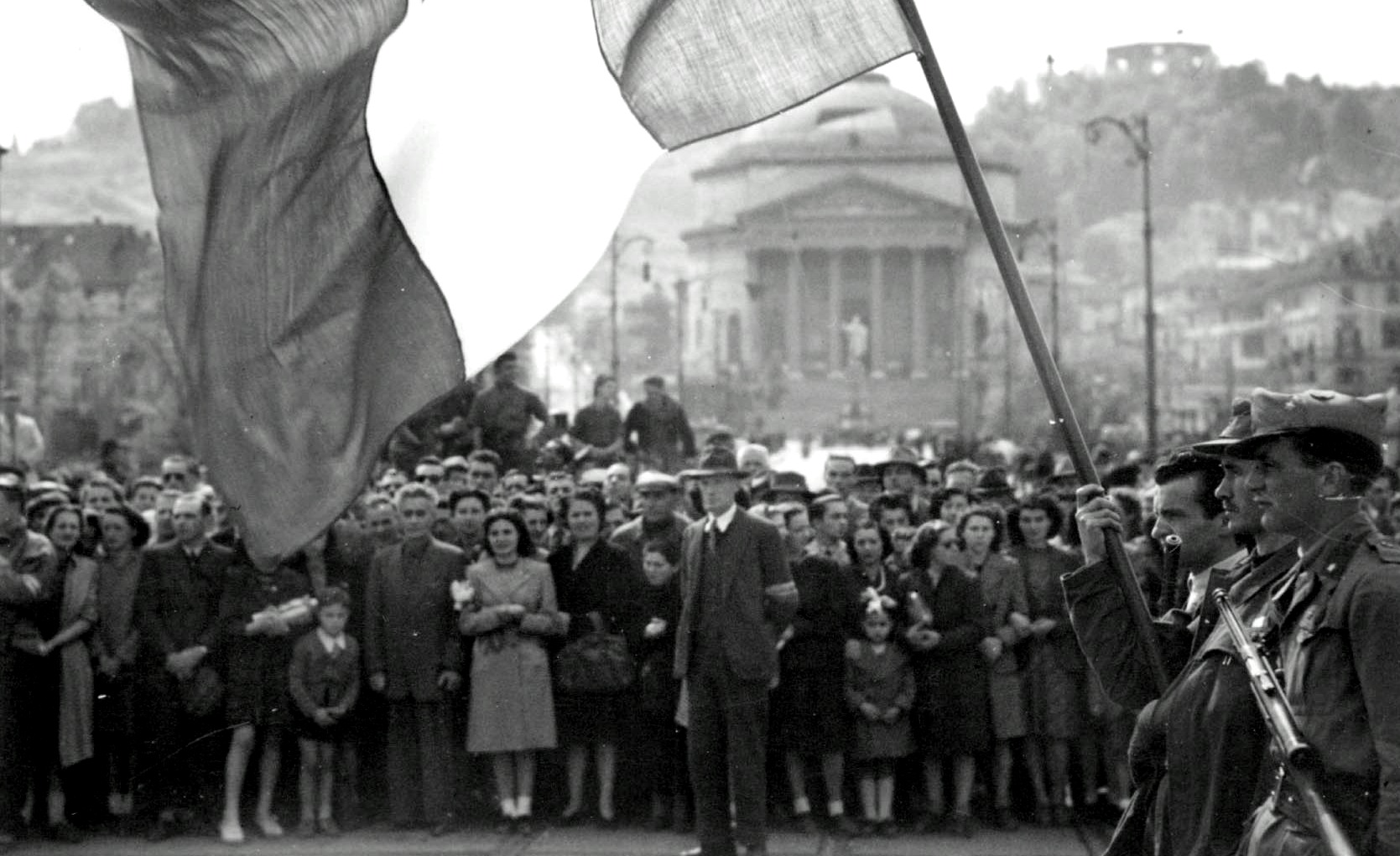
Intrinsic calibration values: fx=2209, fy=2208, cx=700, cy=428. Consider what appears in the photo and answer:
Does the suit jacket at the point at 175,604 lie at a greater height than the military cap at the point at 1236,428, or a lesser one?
lesser

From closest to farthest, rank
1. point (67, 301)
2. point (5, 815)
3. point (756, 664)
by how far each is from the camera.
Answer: point (756, 664), point (5, 815), point (67, 301)

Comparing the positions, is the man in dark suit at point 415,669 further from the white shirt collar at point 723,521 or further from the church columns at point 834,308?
the church columns at point 834,308

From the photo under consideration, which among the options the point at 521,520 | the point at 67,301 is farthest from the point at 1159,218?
the point at 521,520

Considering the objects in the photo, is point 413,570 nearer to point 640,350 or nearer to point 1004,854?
point 1004,854

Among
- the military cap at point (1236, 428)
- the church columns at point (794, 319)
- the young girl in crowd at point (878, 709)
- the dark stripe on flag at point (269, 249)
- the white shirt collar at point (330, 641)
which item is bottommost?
the young girl in crowd at point (878, 709)

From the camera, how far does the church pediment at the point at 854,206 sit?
310ft

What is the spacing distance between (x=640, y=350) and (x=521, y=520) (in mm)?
85055

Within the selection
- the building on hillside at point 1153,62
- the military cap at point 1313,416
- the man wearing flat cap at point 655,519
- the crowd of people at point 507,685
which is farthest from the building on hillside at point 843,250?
the military cap at point 1313,416

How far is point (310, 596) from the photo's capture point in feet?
36.7

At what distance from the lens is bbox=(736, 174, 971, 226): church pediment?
310 ft

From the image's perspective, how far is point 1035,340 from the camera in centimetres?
469

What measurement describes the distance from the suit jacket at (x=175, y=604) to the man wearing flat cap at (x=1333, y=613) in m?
7.49

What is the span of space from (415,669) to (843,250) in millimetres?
86673

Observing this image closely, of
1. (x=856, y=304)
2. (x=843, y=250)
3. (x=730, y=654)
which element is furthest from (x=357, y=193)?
(x=856, y=304)
